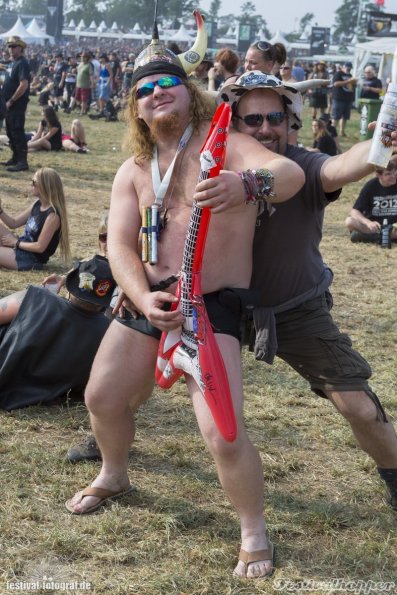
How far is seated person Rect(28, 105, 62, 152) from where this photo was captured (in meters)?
15.6

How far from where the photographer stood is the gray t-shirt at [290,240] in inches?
132

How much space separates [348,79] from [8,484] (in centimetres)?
1888

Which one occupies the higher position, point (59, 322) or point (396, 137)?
point (396, 137)

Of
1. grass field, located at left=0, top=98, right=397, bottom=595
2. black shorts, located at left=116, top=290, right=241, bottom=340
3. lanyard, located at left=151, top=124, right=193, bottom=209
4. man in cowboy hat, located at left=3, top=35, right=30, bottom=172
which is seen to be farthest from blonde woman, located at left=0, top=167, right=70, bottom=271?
man in cowboy hat, located at left=3, top=35, right=30, bottom=172

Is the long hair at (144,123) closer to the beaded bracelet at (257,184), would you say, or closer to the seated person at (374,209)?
the beaded bracelet at (257,184)

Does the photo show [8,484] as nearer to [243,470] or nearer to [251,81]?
[243,470]

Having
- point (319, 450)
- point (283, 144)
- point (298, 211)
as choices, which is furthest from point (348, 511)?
point (283, 144)

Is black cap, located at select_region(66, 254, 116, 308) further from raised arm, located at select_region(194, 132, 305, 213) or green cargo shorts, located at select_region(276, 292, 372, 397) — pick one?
raised arm, located at select_region(194, 132, 305, 213)

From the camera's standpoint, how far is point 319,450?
14.5 feet

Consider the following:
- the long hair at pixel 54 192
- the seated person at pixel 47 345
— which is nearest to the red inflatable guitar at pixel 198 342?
the seated person at pixel 47 345

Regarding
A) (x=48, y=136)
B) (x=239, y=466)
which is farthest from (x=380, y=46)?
(x=239, y=466)

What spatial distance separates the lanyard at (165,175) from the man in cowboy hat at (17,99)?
33.9ft

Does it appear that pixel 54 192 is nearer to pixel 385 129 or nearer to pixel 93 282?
pixel 93 282

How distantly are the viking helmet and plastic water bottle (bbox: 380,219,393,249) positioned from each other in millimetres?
6409
